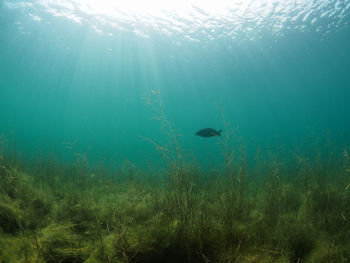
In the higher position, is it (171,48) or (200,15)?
(200,15)

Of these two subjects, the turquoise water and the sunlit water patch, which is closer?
the turquoise water

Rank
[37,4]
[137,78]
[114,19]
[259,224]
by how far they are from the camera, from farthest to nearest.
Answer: [137,78], [114,19], [37,4], [259,224]

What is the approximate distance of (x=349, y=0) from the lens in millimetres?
16516

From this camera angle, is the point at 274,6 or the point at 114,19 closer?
the point at 274,6

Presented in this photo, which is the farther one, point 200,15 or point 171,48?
point 171,48

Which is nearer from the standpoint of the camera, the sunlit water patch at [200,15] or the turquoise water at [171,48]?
the turquoise water at [171,48]

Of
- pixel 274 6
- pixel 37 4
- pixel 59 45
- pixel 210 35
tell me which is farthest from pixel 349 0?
pixel 59 45

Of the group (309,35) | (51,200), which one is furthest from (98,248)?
(309,35)

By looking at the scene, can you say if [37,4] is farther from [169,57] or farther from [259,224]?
[259,224]

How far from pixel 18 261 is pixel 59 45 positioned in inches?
1281

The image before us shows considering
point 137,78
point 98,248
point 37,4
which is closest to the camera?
point 98,248

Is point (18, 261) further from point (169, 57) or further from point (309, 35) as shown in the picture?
point (169, 57)

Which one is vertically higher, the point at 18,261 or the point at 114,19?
the point at 114,19

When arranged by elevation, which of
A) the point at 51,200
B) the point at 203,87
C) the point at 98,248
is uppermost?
the point at 203,87
